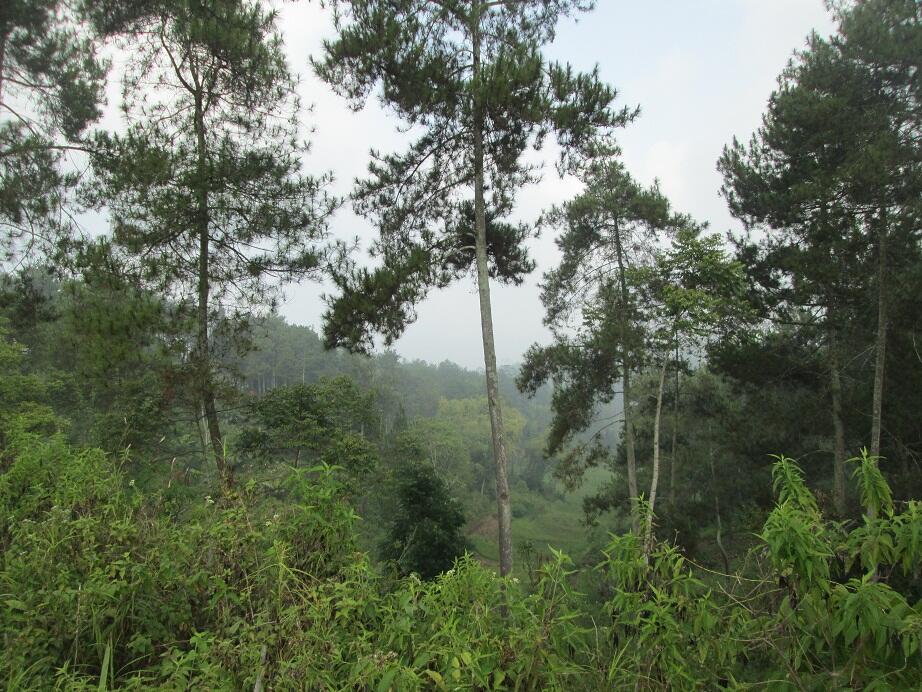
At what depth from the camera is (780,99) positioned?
9.59m

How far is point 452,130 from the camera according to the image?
838cm

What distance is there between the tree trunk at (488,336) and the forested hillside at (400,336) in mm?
96

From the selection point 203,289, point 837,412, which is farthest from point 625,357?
point 203,289

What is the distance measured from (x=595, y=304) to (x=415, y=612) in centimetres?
1145

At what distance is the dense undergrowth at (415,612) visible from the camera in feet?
5.53

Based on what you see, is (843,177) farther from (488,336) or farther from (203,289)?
(203,289)

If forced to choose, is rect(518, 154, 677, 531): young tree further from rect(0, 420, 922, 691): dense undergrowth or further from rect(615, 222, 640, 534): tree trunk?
rect(0, 420, 922, 691): dense undergrowth

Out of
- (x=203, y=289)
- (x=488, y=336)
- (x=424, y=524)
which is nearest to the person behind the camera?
(x=488, y=336)

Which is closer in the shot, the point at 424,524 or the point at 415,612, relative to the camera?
the point at 415,612

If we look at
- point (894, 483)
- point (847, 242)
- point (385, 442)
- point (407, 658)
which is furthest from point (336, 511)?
point (385, 442)

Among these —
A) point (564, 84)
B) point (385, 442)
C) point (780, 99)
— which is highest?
point (780, 99)

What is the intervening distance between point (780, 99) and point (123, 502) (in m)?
12.5

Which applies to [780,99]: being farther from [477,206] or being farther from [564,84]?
[477,206]

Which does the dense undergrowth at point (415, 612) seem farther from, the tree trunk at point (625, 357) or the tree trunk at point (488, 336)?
the tree trunk at point (625, 357)
